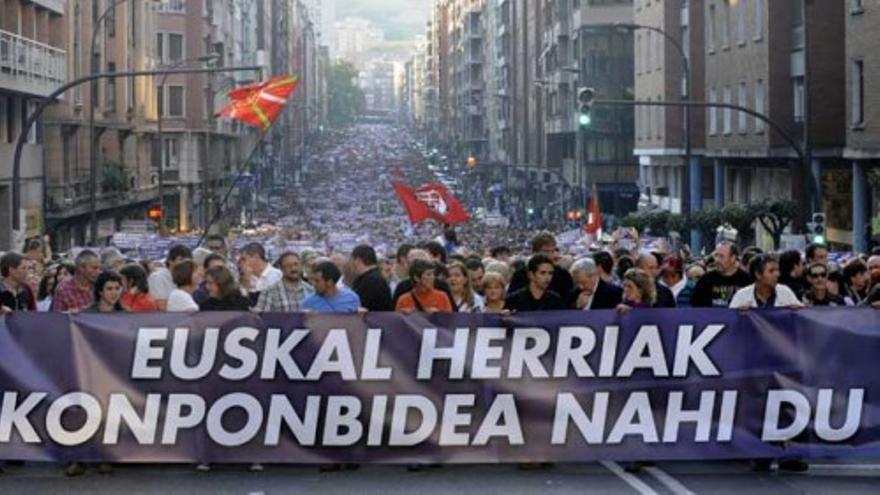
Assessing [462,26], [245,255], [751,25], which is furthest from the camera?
[462,26]

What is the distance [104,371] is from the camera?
13.3 metres

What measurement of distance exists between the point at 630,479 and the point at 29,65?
35352mm

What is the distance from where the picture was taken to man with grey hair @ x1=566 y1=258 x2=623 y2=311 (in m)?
14.6

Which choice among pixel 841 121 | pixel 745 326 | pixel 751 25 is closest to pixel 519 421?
pixel 745 326

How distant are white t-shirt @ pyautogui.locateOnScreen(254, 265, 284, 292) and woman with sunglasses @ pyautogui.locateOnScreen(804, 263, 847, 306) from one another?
4.34 meters

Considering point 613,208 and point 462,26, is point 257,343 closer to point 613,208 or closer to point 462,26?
point 613,208

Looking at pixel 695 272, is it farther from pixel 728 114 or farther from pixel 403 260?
pixel 728 114

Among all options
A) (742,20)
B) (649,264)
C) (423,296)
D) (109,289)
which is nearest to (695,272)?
(649,264)

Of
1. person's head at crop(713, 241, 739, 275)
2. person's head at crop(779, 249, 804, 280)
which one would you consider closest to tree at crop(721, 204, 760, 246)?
person's head at crop(779, 249, 804, 280)

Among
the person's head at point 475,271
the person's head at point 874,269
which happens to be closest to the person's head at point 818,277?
the person's head at point 874,269

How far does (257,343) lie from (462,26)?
176 meters

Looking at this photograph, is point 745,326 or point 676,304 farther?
point 676,304

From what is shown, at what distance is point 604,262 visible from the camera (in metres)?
16.0

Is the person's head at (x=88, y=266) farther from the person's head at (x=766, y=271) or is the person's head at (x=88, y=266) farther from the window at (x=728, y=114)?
the window at (x=728, y=114)
